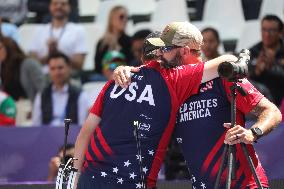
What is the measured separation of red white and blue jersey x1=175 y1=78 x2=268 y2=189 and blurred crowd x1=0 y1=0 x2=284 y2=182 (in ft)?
10.1

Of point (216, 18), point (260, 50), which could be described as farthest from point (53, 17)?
point (260, 50)

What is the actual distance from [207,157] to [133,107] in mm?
497

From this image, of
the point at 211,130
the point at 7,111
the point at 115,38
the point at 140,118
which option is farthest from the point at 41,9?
the point at 211,130

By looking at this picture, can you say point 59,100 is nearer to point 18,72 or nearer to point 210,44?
point 18,72

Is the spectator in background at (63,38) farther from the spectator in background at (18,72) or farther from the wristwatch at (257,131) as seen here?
the wristwatch at (257,131)

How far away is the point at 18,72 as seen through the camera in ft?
34.1

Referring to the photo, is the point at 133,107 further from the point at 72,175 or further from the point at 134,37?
the point at 134,37

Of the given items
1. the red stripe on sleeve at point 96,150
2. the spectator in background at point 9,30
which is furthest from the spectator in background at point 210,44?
the red stripe on sleeve at point 96,150

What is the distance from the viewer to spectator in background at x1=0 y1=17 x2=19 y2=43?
36.0 ft

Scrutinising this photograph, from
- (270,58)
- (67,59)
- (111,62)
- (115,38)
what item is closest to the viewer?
(270,58)

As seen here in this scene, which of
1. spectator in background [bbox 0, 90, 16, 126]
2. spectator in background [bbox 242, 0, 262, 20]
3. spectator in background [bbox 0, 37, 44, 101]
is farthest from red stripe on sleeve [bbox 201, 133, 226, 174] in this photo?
spectator in background [bbox 242, 0, 262, 20]

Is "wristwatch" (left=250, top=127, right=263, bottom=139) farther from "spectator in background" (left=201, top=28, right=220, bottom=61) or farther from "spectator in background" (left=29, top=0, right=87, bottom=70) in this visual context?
"spectator in background" (left=29, top=0, right=87, bottom=70)

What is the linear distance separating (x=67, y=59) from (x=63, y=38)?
911 millimetres

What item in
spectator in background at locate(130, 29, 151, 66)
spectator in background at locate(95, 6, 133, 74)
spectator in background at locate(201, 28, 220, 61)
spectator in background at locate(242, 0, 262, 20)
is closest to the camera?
spectator in background at locate(201, 28, 220, 61)
